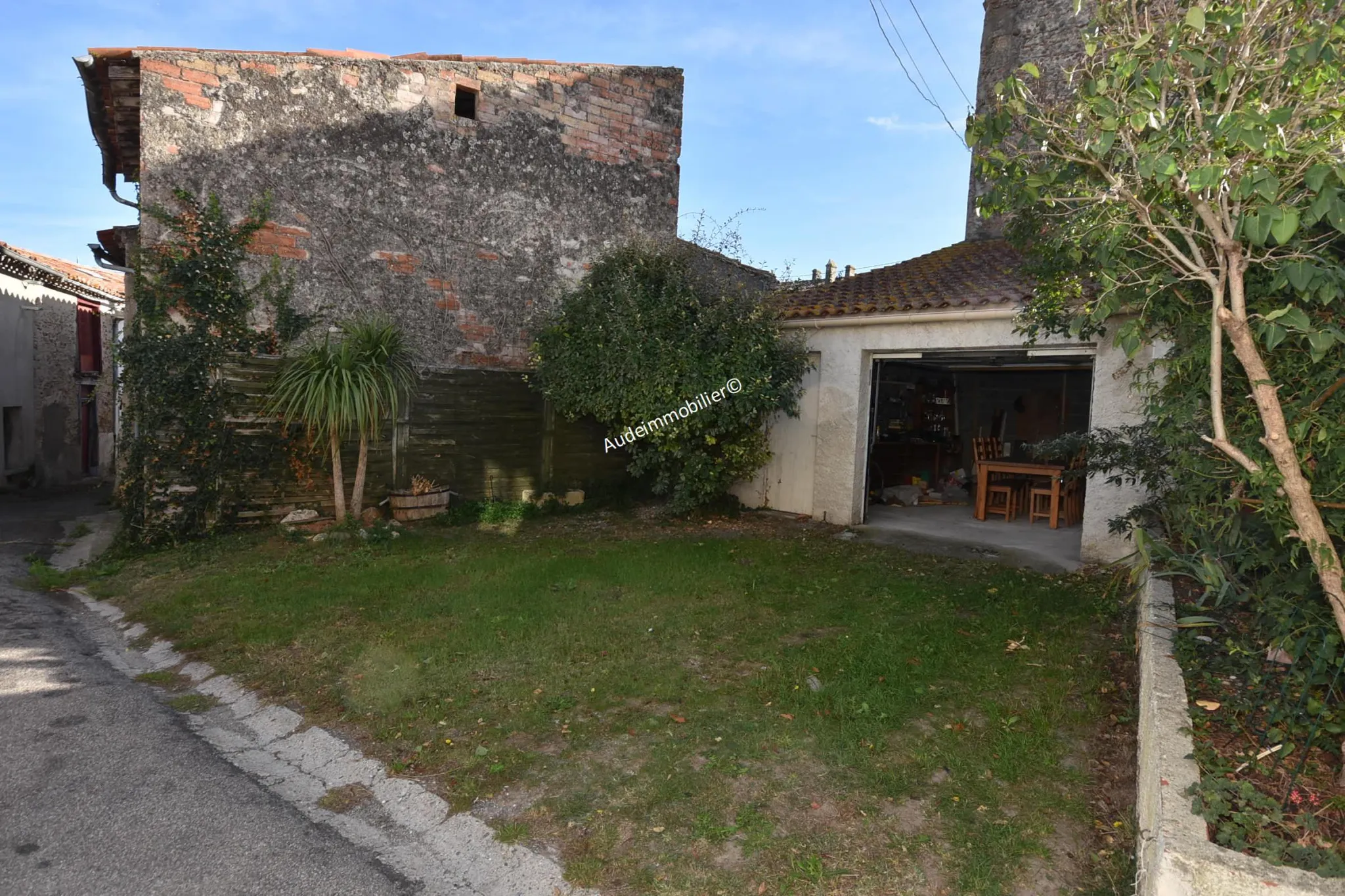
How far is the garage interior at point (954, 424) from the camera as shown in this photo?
957cm

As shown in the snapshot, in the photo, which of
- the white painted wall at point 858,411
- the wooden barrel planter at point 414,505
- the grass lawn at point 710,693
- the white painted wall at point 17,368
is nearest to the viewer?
the grass lawn at point 710,693

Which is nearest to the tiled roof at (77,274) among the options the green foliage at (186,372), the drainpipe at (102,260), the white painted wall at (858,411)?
the drainpipe at (102,260)

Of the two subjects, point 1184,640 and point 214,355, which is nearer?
point 1184,640

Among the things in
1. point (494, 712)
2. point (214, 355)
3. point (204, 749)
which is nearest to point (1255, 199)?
point (494, 712)

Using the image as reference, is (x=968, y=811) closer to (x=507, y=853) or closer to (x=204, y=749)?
(x=507, y=853)

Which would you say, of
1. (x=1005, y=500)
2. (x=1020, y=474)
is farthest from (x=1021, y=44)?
(x=1005, y=500)

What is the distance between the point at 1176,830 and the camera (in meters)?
2.13

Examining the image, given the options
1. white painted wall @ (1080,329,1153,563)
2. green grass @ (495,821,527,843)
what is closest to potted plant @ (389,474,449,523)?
green grass @ (495,821,527,843)

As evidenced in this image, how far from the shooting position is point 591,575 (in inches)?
257

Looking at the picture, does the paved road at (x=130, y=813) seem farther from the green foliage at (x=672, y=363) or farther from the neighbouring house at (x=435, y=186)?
the green foliage at (x=672, y=363)

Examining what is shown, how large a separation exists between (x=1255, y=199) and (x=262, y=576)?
679 cm

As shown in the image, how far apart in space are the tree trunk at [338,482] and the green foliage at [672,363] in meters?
2.27

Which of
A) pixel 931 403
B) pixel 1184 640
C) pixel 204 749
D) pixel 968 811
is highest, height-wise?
pixel 931 403

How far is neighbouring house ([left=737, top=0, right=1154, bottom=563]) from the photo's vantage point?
721 cm
